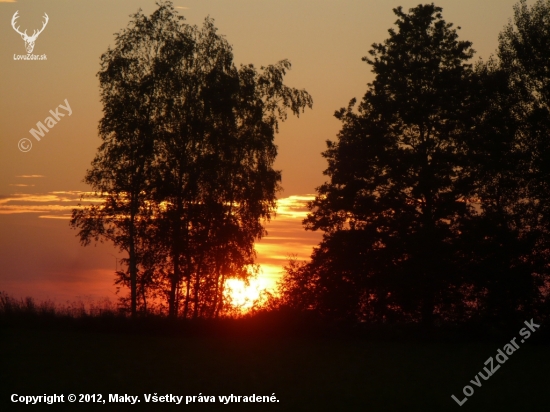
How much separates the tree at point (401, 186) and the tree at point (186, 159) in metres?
4.56

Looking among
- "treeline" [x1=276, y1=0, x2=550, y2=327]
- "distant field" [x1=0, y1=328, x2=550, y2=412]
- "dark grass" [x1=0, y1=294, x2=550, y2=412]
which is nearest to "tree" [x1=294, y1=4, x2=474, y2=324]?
"treeline" [x1=276, y1=0, x2=550, y2=327]

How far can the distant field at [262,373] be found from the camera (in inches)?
645

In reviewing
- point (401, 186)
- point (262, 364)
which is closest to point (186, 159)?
point (401, 186)

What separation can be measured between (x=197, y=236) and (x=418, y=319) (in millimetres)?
12388

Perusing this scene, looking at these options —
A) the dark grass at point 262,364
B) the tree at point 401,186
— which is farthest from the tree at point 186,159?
the dark grass at point 262,364

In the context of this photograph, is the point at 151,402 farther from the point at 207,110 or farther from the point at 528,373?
the point at 207,110

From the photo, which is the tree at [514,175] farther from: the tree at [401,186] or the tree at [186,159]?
the tree at [186,159]

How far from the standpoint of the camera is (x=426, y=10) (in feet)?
117

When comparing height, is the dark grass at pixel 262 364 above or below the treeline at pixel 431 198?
below

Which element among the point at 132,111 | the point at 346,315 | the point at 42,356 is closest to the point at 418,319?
the point at 346,315

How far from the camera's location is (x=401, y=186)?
114ft

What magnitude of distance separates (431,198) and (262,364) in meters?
17.2

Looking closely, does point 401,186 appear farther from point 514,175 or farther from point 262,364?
point 262,364

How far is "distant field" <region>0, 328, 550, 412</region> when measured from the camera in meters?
16.4
